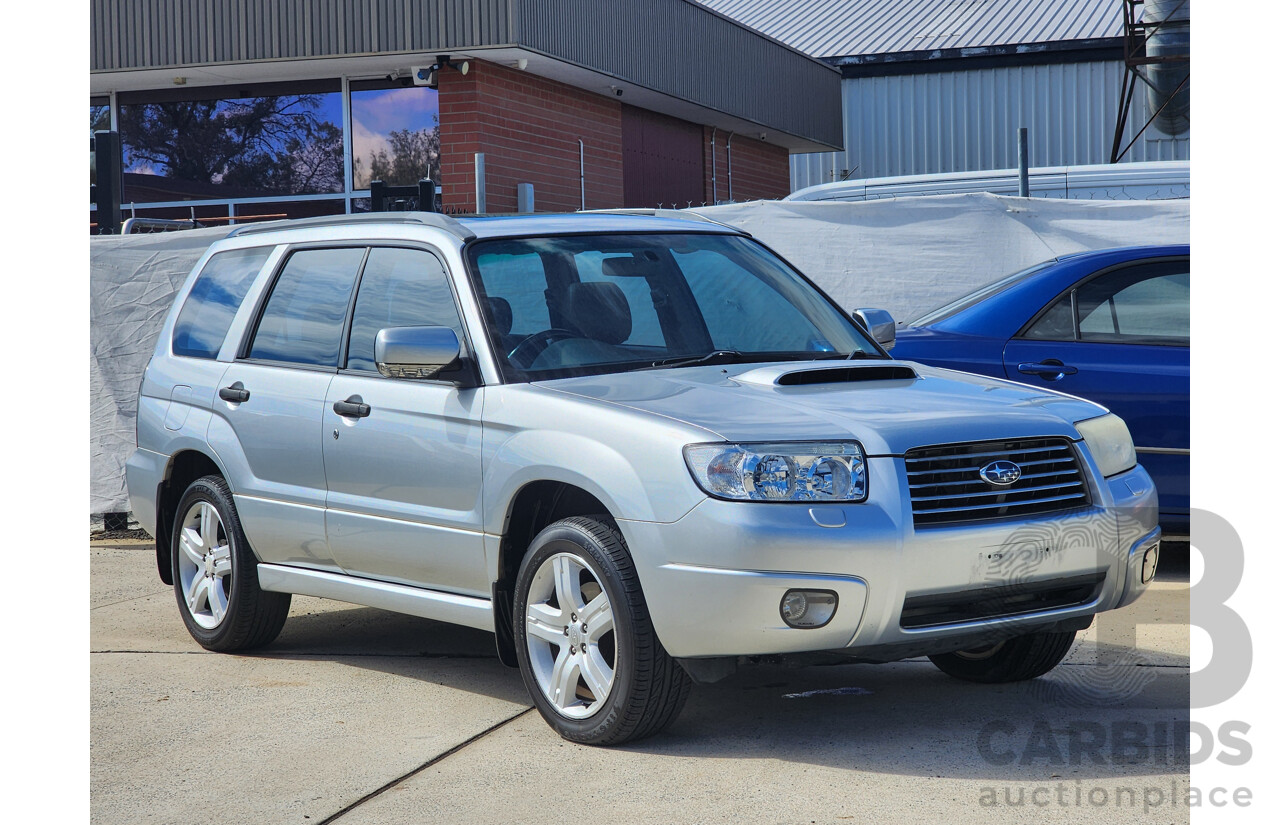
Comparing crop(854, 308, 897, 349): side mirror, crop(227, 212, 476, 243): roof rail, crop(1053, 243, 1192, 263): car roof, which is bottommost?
crop(854, 308, 897, 349): side mirror

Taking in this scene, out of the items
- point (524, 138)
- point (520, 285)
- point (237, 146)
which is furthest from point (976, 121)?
point (520, 285)

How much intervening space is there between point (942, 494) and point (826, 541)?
0.44m

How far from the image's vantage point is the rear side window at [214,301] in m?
6.61

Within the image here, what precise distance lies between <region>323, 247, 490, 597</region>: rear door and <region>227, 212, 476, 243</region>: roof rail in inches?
4.7

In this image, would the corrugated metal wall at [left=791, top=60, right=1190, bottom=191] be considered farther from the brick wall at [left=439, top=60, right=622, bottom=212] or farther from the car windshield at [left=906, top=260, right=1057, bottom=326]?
the car windshield at [left=906, top=260, right=1057, bottom=326]

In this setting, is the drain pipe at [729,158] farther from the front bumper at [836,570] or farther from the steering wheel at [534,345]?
the front bumper at [836,570]

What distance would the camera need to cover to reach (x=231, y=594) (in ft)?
20.7

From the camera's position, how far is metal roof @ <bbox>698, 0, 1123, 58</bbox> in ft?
91.9

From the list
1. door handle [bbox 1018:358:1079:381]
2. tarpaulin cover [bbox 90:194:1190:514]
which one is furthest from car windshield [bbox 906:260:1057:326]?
tarpaulin cover [bbox 90:194:1190:514]

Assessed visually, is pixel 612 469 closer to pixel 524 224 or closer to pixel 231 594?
pixel 524 224

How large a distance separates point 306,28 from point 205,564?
29.7 ft

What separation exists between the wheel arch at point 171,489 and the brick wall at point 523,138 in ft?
27.5

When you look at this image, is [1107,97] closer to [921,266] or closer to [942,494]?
[921,266]

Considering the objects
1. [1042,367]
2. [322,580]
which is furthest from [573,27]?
[322,580]
